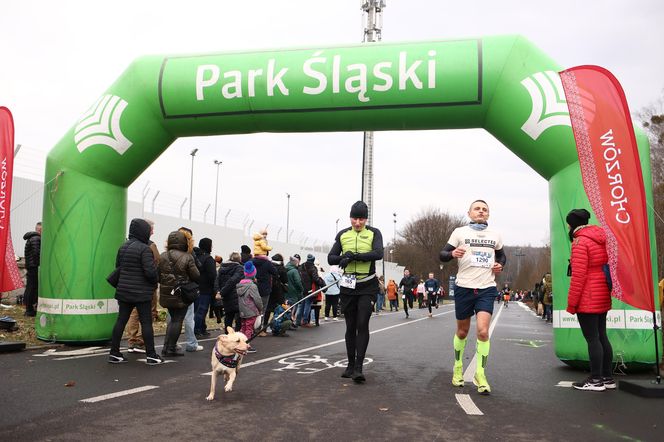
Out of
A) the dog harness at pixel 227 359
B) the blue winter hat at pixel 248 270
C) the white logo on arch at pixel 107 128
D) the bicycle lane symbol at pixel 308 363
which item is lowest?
the bicycle lane symbol at pixel 308 363

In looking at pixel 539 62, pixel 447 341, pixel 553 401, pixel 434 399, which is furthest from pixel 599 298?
pixel 447 341

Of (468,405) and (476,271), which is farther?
(476,271)

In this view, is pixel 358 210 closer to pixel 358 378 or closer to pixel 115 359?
pixel 358 378

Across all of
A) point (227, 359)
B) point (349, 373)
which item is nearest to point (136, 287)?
point (227, 359)

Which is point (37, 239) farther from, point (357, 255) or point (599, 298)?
point (599, 298)

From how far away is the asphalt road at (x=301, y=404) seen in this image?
4.23 metres

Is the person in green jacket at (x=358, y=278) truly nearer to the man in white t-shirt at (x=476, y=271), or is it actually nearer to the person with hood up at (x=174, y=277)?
the man in white t-shirt at (x=476, y=271)

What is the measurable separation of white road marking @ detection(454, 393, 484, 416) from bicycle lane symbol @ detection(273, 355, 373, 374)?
6.78ft

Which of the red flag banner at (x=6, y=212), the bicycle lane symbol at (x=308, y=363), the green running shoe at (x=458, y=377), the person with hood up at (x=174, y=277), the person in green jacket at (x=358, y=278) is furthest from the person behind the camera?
the red flag banner at (x=6, y=212)

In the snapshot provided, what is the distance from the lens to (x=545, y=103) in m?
7.69

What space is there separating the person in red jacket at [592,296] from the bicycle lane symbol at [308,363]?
2.95m

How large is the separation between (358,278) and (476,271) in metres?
1.33

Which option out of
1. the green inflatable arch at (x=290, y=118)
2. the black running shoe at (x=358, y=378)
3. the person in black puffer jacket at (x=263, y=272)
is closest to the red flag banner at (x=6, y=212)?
the green inflatable arch at (x=290, y=118)

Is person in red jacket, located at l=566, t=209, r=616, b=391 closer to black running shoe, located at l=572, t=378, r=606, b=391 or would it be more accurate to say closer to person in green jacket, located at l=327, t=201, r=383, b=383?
black running shoe, located at l=572, t=378, r=606, b=391
